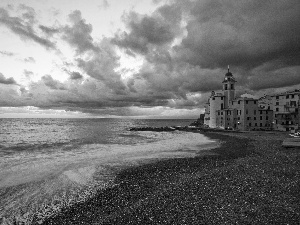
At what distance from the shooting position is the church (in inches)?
3216

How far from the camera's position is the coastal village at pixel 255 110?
7675cm

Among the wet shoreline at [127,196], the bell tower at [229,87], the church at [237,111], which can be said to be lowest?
the wet shoreline at [127,196]

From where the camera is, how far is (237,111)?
85.1m

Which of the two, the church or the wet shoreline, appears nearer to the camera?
the wet shoreline

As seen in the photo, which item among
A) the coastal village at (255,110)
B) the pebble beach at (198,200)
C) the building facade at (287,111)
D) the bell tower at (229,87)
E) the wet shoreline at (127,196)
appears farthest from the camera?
the bell tower at (229,87)

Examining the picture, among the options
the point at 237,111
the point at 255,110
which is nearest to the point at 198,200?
the point at 237,111

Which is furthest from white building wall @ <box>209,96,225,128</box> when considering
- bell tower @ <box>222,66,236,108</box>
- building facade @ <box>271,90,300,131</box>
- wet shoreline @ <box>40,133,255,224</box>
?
wet shoreline @ <box>40,133,255,224</box>

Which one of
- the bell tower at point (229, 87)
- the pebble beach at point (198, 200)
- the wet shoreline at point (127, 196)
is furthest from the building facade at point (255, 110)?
the wet shoreline at point (127, 196)

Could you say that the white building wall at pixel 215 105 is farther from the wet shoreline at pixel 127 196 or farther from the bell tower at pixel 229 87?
the wet shoreline at pixel 127 196

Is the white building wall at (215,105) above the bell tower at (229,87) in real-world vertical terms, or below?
below

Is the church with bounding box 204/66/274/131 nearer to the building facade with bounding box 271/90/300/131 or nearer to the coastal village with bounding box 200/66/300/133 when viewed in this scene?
the coastal village with bounding box 200/66/300/133

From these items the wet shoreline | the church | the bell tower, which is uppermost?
the bell tower

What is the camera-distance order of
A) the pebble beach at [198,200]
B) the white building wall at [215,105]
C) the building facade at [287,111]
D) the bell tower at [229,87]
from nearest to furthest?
1. the pebble beach at [198,200]
2. the building facade at [287,111]
3. the bell tower at [229,87]
4. the white building wall at [215,105]

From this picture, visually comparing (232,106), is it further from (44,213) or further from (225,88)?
(44,213)
